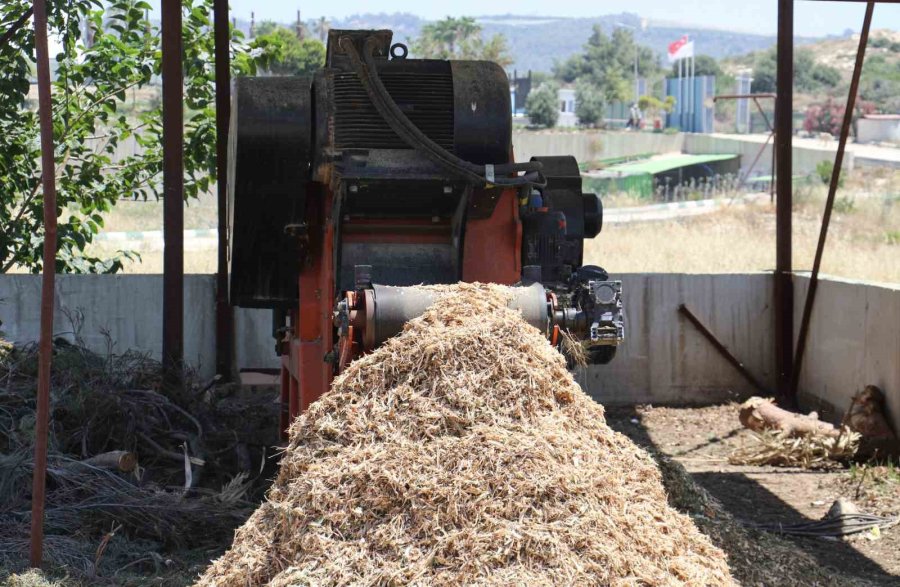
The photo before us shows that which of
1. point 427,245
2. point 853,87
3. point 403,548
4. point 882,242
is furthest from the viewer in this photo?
point 882,242

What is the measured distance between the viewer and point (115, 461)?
264 inches

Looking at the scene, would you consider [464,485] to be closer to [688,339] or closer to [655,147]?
[688,339]

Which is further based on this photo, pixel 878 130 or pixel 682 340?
pixel 878 130

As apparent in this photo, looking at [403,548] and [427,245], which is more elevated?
[427,245]

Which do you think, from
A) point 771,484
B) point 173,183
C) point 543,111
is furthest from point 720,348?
point 543,111

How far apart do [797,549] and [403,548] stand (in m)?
3.29

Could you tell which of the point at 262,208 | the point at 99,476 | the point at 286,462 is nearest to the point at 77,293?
the point at 99,476

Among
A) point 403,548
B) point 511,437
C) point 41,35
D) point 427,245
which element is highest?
point 41,35

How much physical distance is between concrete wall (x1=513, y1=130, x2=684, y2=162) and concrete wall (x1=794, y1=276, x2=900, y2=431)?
100ft

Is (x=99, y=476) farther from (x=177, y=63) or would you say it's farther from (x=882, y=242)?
(x=882, y=242)

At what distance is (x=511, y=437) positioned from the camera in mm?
4215

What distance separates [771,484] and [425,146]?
422 cm

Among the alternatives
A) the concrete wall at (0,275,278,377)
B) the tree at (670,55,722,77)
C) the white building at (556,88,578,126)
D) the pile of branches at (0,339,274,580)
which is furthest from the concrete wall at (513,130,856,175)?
the tree at (670,55,722,77)

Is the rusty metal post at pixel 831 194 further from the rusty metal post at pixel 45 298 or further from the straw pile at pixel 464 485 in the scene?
the rusty metal post at pixel 45 298
